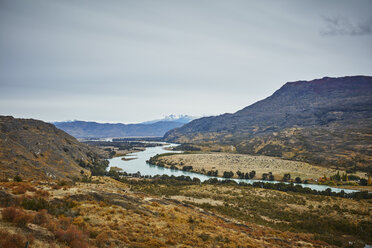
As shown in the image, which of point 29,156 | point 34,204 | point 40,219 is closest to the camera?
point 40,219

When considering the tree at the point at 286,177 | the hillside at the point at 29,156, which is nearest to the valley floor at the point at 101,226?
the hillside at the point at 29,156

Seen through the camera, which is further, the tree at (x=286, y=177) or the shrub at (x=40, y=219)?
the tree at (x=286, y=177)

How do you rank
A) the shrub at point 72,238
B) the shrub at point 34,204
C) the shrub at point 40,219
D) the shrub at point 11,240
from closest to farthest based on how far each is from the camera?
the shrub at point 11,240
the shrub at point 72,238
the shrub at point 40,219
the shrub at point 34,204

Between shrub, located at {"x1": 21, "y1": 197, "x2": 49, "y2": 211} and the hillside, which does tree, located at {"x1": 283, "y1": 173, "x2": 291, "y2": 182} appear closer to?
the hillside

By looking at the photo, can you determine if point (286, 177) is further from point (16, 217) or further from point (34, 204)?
point (16, 217)

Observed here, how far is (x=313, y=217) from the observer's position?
38281 mm

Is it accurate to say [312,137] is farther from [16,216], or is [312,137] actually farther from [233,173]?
[16,216]

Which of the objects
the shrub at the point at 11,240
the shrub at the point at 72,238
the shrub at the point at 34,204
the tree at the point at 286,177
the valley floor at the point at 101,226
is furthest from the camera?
the tree at the point at 286,177

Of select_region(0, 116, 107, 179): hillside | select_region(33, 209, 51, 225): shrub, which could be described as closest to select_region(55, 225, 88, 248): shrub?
select_region(33, 209, 51, 225): shrub

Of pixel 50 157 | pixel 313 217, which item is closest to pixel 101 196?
pixel 313 217

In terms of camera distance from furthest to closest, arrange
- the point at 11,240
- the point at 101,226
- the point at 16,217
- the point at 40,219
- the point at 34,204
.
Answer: the point at 34,204 < the point at 101,226 < the point at 40,219 < the point at 16,217 < the point at 11,240

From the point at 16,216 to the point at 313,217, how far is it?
45012 millimetres

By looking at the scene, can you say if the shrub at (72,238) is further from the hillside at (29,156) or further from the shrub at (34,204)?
the hillside at (29,156)

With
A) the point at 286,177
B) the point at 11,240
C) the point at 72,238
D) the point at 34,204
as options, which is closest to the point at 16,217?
the point at 11,240
